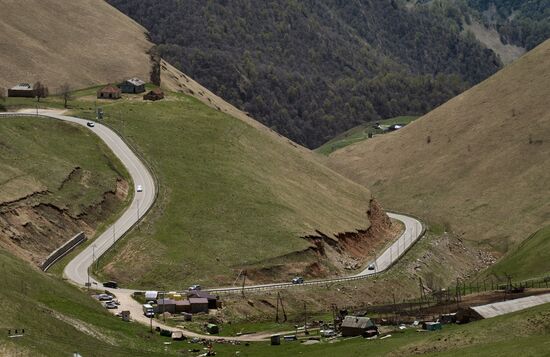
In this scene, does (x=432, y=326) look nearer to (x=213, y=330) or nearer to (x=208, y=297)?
(x=213, y=330)

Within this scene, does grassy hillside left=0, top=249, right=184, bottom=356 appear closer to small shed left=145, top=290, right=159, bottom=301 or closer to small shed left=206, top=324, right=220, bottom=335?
small shed left=206, top=324, right=220, bottom=335

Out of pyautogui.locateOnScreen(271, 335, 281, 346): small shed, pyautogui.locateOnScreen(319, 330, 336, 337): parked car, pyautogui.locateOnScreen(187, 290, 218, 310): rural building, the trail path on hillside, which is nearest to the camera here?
pyautogui.locateOnScreen(271, 335, 281, 346): small shed

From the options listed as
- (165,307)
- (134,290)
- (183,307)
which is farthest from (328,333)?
(134,290)

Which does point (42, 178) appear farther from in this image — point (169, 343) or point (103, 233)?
point (169, 343)

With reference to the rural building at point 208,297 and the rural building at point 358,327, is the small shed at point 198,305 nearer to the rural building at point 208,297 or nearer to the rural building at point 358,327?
the rural building at point 208,297

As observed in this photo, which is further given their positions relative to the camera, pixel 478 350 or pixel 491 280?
pixel 491 280

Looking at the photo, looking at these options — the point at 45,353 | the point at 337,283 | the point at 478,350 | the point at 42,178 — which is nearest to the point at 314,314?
the point at 337,283

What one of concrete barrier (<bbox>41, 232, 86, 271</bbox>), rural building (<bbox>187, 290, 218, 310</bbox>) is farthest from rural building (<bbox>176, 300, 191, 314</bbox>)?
concrete barrier (<bbox>41, 232, 86, 271</bbox>)

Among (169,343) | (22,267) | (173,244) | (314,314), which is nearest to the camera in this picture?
(169,343)
